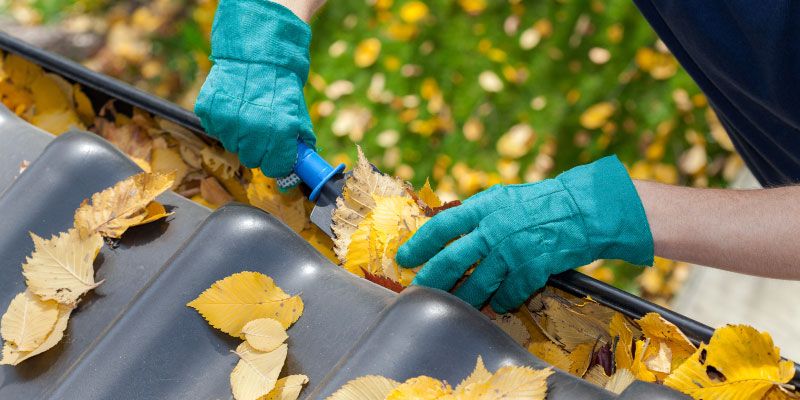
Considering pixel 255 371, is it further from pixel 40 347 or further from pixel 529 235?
pixel 529 235

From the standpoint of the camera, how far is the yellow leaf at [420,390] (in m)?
0.93

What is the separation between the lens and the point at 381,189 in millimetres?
1306

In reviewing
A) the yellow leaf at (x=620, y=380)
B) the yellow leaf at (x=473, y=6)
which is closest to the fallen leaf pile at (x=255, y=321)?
the yellow leaf at (x=620, y=380)

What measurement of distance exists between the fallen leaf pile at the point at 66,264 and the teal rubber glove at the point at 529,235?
45 cm

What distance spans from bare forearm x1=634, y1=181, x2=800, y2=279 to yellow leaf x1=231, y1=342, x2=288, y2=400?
692mm

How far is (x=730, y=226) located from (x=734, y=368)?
14.9 inches

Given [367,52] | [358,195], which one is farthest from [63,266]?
[367,52]

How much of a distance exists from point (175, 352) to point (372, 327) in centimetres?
30

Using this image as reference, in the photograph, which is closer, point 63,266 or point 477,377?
point 477,377

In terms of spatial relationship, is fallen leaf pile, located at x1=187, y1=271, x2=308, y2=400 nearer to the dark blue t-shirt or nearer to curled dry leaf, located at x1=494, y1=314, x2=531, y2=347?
curled dry leaf, located at x1=494, y1=314, x2=531, y2=347

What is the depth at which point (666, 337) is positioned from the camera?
3.55ft

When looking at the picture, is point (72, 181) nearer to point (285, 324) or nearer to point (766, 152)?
point (285, 324)

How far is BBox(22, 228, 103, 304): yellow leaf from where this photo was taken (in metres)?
1.19

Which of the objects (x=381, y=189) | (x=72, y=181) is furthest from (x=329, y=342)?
(x=72, y=181)
